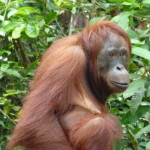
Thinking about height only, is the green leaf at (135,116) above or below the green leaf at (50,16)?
below

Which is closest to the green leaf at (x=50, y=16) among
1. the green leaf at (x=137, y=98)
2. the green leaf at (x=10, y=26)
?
the green leaf at (x=10, y=26)

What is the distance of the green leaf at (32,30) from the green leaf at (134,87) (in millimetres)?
838

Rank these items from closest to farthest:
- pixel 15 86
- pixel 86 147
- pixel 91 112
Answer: pixel 86 147 → pixel 91 112 → pixel 15 86

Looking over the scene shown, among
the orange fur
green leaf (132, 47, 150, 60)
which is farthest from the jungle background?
the orange fur

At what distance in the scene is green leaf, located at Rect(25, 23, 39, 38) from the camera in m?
3.94

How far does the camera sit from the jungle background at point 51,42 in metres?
3.85

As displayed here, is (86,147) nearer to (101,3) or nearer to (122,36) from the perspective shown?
(122,36)

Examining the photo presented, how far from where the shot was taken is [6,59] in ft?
15.6

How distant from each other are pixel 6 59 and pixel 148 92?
1600 millimetres

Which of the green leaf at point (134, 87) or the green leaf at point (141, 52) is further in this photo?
the green leaf at point (134, 87)

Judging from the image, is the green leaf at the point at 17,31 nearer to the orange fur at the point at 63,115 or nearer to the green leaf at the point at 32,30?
the green leaf at the point at 32,30

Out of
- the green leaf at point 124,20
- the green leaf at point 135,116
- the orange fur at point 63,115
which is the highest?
the green leaf at point 124,20

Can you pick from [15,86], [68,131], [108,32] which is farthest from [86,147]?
[15,86]

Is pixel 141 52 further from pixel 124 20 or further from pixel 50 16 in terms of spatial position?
pixel 50 16
